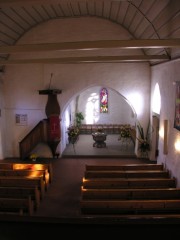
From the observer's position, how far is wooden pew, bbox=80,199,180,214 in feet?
18.0

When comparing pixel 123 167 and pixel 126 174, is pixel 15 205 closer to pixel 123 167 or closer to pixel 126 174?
pixel 126 174

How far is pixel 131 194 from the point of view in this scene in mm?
6191

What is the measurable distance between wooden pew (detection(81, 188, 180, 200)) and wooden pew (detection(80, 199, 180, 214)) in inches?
19.8

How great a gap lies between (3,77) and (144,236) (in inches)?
464

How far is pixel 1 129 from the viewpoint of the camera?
11805 millimetres

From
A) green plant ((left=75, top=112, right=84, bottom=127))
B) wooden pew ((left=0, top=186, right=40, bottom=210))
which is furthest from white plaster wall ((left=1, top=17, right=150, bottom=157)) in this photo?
wooden pew ((left=0, top=186, right=40, bottom=210))

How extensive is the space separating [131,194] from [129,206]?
681mm

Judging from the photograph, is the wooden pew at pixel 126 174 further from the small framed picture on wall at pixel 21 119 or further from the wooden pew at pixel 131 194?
the small framed picture on wall at pixel 21 119

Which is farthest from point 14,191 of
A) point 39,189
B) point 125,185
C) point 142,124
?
point 142,124

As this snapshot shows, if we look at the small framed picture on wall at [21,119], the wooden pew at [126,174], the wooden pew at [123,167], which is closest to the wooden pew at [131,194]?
the wooden pew at [126,174]

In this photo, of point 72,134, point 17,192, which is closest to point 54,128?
point 72,134

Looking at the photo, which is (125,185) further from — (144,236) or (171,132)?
(144,236)

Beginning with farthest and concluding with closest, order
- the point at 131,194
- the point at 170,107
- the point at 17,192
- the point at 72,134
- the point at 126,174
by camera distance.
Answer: the point at 72,134 < the point at 170,107 < the point at 126,174 < the point at 17,192 < the point at 131,194

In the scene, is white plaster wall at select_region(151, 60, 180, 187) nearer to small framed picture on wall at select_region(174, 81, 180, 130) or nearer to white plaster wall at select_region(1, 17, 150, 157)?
small framed picture on wall at select_region(174, 81, 180, 130)
